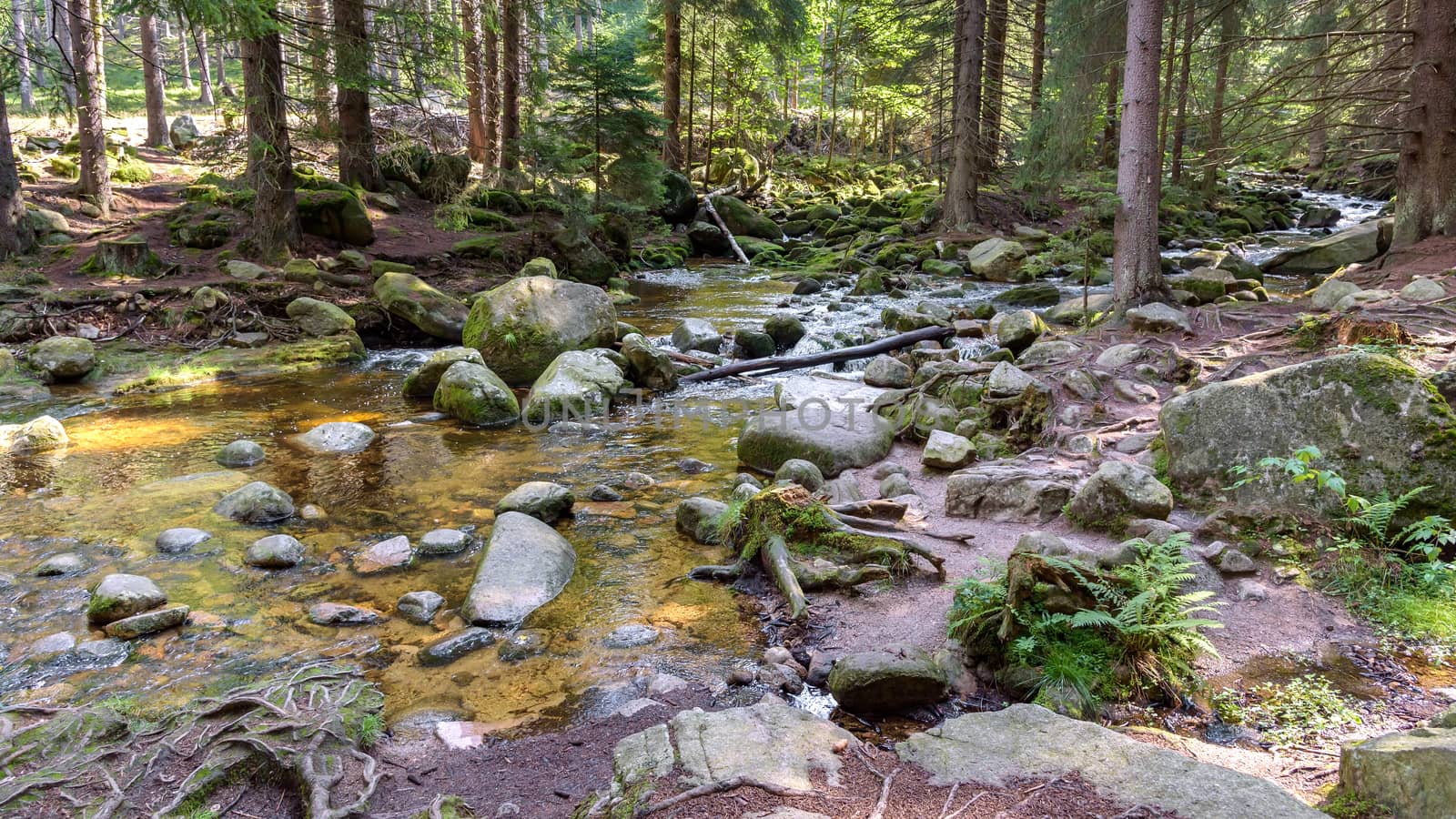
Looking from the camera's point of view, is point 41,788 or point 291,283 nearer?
point 41,788

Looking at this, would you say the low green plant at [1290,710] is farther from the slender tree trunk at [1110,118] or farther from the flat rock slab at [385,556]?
the slender tree trunk at [1110,118]

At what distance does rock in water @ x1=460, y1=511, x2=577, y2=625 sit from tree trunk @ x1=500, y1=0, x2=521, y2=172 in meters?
13.4

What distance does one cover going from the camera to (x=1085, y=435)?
6555 mm

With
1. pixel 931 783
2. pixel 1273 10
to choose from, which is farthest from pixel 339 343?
pixel 1273 10

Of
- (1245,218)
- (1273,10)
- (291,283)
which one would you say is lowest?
(291,283)

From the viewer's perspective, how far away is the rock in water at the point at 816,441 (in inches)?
281

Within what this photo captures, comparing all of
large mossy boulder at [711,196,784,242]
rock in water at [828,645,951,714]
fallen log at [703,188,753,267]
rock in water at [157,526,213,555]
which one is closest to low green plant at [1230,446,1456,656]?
rock in water at [828,645,951,714]

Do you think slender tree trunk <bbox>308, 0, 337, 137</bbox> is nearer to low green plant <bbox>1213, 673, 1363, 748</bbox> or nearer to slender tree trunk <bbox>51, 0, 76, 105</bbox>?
slender tree trunk <bbox>51, 0, 76, 105</bbox>

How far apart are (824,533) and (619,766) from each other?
2.55m

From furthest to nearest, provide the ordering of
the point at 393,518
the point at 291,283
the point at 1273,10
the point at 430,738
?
1. the point at 1273,10
2. the point at 291,283
3. the point at 393,518
4. the point at 430,738

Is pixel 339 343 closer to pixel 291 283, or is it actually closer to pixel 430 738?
pixel 291 283

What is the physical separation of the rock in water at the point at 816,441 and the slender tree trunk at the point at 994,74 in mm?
16010

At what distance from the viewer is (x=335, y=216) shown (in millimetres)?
15234

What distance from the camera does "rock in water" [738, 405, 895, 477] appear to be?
23.4 feet
